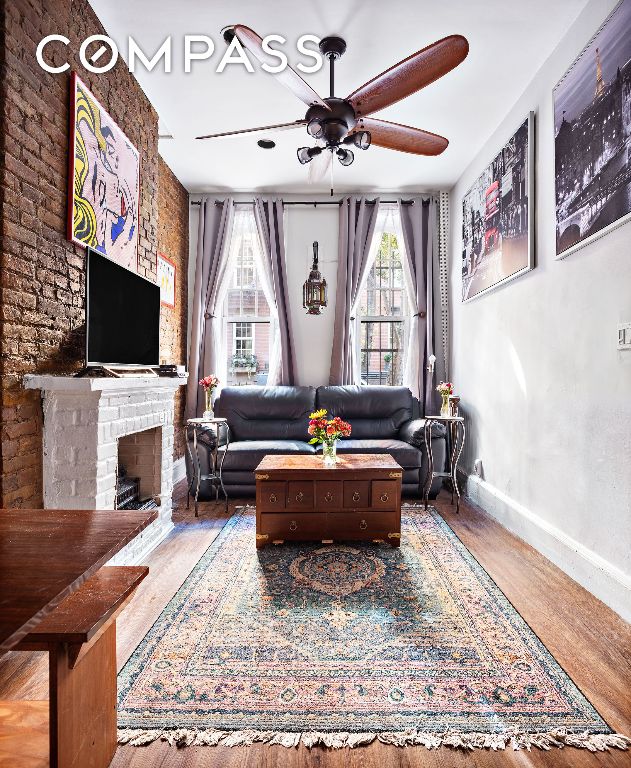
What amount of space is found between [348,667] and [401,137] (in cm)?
284

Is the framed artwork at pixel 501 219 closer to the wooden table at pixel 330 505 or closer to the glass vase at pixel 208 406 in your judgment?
the wooden table at pixel 330 505

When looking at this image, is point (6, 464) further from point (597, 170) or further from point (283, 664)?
point (597, 170)

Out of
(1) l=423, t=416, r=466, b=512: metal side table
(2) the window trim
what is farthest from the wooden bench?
(2) the window trim

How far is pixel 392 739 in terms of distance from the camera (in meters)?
1.46

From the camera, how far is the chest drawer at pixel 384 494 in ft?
10.1

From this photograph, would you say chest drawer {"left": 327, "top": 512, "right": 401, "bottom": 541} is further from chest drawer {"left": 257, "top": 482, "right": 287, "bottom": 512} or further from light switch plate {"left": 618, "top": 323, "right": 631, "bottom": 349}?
light switch plate {"left": 618, "top": 323, "right": 631, "bottom": 349}

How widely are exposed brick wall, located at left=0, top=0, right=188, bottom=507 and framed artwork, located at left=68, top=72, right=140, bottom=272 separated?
0.06 meters

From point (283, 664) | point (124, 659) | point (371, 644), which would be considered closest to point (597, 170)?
point (371, 644)

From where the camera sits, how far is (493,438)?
3975 millimetres

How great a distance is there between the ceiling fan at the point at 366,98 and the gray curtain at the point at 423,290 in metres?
2.31

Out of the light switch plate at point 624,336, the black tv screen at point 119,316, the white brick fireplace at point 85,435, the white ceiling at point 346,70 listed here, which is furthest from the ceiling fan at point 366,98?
the white brick fireplace at point 85,435

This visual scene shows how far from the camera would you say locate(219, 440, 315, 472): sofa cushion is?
415cm

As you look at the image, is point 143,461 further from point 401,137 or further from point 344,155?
point 401,137

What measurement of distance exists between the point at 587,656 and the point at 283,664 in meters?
1.19
